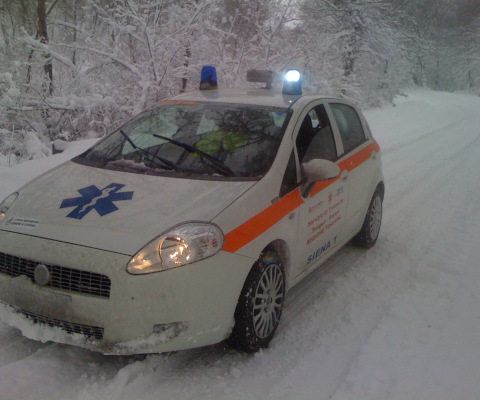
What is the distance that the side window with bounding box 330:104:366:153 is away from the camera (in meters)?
4.45

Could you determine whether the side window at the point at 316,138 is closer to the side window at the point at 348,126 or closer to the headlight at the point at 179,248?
the side window at the point at 348,126

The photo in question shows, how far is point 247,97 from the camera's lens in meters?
4.17

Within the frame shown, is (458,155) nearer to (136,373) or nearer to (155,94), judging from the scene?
(155,94)

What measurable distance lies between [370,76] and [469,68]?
27.4 metres

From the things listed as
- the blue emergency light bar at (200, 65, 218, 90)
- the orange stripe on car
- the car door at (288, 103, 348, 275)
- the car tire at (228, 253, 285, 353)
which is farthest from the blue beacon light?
the car tire at (228, 253, 285, 353)

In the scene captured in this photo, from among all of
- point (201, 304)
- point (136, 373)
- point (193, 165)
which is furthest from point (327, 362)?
point (193, 165)

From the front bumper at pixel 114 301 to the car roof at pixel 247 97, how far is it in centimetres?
172

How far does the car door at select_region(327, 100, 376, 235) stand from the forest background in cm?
552

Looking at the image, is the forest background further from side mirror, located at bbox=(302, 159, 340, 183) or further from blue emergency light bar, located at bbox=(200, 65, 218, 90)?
side mirror, located at bbox=(302, 159, 340, 183)

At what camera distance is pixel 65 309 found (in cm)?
257

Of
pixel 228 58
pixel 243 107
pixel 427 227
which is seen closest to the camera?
pixel 243 107

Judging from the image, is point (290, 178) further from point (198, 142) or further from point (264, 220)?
point (198, 142)

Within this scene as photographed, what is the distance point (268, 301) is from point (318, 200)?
96cm

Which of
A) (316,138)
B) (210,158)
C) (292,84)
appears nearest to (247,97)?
(292,84)
